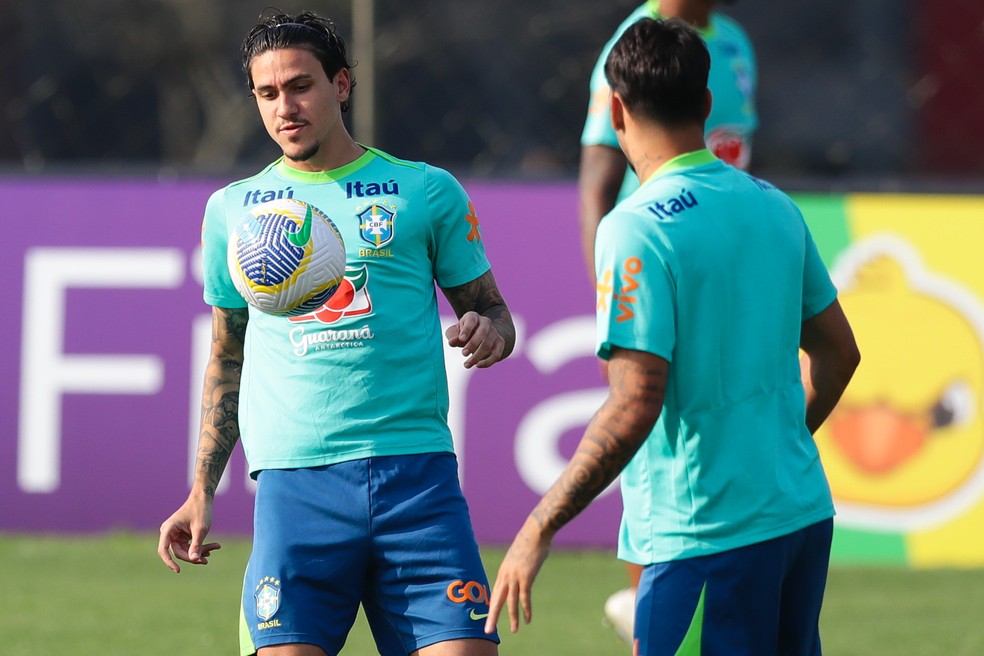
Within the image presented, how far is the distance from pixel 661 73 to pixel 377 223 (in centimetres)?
84

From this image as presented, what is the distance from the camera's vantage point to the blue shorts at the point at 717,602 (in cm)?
297

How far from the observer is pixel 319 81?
3646 mm

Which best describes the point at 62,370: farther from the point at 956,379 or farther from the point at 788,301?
the point at 788,301

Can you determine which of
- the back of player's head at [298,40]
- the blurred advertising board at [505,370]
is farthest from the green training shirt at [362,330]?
the blurred advertising board at [505,370]

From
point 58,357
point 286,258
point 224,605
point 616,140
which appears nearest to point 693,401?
point 286,258

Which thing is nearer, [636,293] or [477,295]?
[636,293]

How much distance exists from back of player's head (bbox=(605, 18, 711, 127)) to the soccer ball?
76 cm

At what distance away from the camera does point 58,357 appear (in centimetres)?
743

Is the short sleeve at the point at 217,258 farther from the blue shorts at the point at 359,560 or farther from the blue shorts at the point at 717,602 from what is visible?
the blue shorts at the point at 717,602

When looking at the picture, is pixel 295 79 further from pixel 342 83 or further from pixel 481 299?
pixel 481 299

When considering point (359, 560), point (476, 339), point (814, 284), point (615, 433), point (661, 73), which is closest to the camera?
point (615, 433)

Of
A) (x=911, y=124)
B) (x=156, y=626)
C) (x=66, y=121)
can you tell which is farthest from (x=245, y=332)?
(x=911, y=124)

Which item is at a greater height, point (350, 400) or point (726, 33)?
point (726, 33)

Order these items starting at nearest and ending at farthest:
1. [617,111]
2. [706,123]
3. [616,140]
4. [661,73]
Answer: [661,73] → [617,111] → [616,140] → [706,123]
